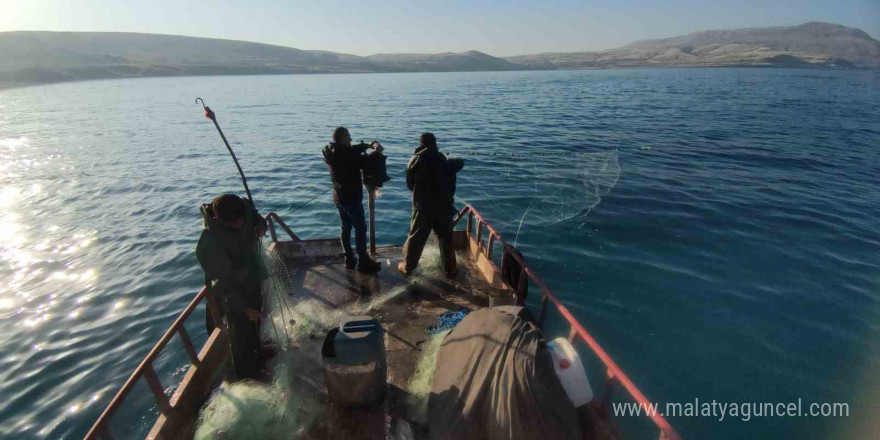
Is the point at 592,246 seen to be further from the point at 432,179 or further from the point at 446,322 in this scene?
the point at 446,322

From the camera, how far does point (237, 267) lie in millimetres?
4621

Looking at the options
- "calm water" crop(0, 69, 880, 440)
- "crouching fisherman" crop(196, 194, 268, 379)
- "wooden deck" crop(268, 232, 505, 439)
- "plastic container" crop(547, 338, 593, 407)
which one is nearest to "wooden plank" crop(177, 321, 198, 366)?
"crouching fisherman" crop(196, 194, 268, 379)

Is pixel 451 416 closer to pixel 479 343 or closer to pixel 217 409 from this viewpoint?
pixel 479 343

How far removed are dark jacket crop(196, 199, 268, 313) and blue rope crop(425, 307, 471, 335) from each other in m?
2.44

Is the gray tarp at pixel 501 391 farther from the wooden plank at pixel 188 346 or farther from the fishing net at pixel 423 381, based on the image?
the wooden plank at pixel 188 346

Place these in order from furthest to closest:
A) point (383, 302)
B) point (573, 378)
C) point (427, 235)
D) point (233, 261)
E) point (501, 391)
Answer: point (427, 235)
point (383, 302)
point (233, 261)
point (573, 378)
point (501, 391)

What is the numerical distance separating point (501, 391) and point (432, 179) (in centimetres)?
383

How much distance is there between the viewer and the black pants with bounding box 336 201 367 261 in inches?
278

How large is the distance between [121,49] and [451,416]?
872 feet

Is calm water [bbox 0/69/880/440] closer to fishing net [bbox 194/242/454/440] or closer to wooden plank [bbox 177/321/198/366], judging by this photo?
wooden plank [bbox 177/321/198/366]

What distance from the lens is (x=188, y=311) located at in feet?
16.2

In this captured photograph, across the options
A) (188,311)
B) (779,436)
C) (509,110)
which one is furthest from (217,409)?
(509,110)

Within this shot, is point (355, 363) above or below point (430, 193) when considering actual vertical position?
below

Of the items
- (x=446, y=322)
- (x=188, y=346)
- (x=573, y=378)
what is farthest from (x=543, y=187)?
(x=188, y=346)
